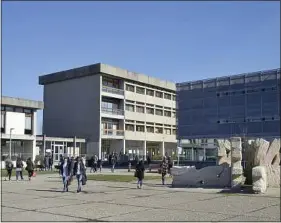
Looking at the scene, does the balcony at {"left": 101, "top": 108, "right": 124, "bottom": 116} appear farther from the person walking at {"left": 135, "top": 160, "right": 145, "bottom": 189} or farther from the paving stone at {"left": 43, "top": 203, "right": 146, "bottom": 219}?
the paving stone at {"left": 43, "top": 203, "right": 146, "bottom": 219}

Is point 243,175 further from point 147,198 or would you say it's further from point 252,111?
point 252,111

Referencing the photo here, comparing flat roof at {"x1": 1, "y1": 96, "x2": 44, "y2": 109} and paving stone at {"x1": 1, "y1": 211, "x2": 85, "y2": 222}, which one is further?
flat roof at {"x1": 1, "y1": 96, "x2": 44, "y2": 109}

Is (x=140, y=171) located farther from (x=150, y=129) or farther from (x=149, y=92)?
(x=150, y=129)

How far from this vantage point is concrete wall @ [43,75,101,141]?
7250cm

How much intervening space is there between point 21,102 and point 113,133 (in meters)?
24.6

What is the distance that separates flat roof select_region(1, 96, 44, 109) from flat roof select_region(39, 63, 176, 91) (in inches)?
783

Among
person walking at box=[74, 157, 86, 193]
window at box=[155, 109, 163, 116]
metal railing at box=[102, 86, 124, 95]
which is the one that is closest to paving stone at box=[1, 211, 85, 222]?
person walking at box=[74, 157, 86, 193]

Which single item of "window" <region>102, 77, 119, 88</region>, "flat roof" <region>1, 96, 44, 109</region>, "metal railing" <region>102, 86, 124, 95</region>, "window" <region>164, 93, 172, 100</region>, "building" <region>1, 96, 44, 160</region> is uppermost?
"window" <region>102, 77, 119, 88</region>

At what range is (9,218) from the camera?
1198 centimetres

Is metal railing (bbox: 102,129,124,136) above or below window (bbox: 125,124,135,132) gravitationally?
below

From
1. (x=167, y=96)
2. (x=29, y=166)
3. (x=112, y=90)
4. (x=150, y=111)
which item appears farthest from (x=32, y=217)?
(x=167, y=96)

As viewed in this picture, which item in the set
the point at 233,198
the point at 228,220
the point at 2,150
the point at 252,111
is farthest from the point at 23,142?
the point at 228,220

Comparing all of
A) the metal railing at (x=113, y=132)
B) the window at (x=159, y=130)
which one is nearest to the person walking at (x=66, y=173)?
the metal railing at (x=113, y=132)

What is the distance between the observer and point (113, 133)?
74.4m
